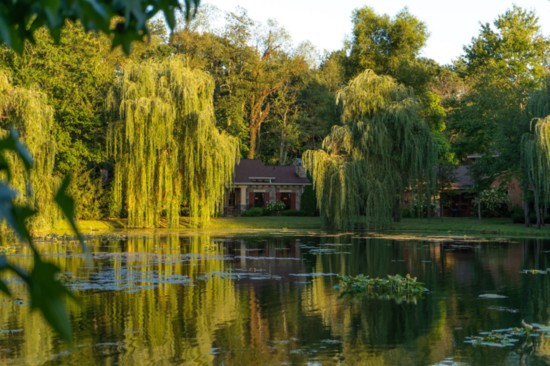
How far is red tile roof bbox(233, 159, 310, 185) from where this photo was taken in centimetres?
6133

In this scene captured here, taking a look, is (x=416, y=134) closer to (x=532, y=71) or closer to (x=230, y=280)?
(x=230, y=280)

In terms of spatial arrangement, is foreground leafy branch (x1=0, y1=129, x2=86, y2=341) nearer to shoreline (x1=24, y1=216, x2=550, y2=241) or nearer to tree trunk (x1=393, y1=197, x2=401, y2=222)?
shoreline (x1=24, y1=216, x2=550, y2=241)

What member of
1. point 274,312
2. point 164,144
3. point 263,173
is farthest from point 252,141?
point 274,312

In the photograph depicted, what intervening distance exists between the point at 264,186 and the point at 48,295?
60294mm

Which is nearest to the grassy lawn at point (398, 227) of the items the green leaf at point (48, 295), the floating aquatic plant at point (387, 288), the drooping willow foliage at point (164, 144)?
the drooping willow foliage at point (164, 144)

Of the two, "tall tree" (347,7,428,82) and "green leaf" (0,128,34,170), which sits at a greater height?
"tall tree" (347,7,428,82)

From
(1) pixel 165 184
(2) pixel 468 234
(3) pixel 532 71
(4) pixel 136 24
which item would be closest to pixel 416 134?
(2) pixel 468 234

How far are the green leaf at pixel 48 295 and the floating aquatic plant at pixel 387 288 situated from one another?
1588cm

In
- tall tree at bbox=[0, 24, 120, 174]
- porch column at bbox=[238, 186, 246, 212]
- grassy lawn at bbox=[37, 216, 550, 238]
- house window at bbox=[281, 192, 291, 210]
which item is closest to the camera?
grassy lawn at bbox=[37, 216, 550, 238]

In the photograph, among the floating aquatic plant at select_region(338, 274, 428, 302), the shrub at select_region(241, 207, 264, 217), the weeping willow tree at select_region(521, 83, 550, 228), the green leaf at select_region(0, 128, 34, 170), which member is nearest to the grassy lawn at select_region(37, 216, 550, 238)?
the weeping willow tree at select_region(521, 83, 550, 228)

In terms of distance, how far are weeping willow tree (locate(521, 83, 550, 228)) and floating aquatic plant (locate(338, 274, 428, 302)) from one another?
21.1 metres

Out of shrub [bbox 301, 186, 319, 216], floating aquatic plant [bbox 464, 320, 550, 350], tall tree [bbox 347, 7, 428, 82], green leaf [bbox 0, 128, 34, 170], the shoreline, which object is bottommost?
floating aquatic plant [bbox 464, 320, 550, 350]

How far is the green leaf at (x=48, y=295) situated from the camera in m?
1.70

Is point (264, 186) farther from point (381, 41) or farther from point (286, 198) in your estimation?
point (381, 41)
